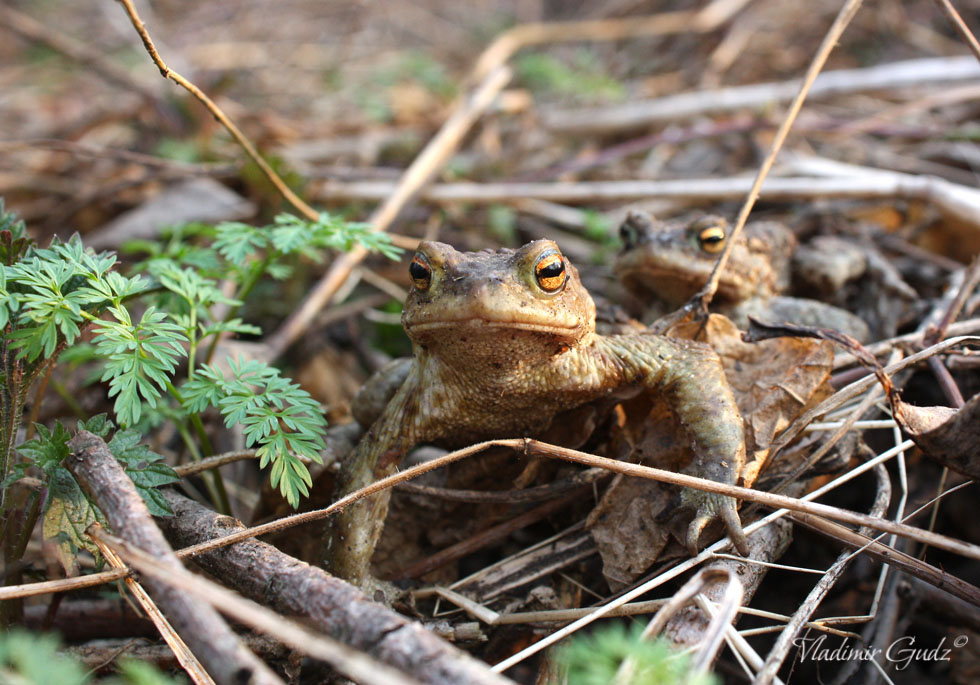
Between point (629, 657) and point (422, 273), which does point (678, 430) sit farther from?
point (629, 657)

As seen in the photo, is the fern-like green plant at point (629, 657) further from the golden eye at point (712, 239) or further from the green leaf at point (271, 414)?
the golden eye at point (712, 239)

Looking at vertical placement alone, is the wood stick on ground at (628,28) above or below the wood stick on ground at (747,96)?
above

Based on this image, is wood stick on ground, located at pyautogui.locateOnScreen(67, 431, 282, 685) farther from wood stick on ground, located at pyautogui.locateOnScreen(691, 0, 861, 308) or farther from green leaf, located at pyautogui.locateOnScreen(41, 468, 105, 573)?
wood stick on ground, located at pyautogui.locateOnScreen(691, 0, 861, 308)

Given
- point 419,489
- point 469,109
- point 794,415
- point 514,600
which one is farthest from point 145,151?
point 794,415

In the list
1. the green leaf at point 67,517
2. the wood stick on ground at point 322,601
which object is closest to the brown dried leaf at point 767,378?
the wood stick on ground at point 322,601

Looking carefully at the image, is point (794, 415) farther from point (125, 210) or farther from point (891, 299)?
point (125, 210)

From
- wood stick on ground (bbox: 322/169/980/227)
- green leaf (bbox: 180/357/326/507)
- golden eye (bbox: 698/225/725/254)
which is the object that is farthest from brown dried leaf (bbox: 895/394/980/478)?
wood stick on ground (bbox: 322/169/980/227)
